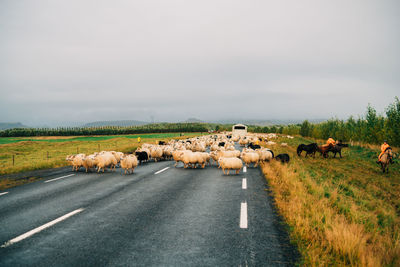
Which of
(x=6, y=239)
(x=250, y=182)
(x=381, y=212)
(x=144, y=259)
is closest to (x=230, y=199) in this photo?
(x=250, y=182)

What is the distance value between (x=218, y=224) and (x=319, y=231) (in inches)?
92.7

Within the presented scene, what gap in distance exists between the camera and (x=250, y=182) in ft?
38.9

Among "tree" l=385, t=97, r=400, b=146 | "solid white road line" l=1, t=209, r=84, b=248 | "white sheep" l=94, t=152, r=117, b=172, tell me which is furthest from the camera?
"tree" l=385, t=97, r=400, b=146

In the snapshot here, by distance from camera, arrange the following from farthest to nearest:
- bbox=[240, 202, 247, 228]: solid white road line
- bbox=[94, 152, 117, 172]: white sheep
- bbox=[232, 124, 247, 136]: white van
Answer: bbox=[232, 124, 247, 136]: white van, bbox=[94, 152, 117, 172]: white sheep, bbox=[240, 202, 247, 228]: solid white road line

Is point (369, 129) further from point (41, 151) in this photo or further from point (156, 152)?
point (41, 151)

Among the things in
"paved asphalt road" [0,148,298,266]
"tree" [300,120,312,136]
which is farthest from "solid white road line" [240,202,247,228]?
"tree" [300,120,312,136]

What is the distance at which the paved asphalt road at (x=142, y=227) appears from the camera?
185 inches

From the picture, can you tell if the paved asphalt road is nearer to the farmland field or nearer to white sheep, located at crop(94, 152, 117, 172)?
white sheep, located at crop(94, 152, 117, 172)

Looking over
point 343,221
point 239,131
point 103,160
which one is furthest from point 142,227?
point 239,131

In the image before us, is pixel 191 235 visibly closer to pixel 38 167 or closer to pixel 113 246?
pixel 113 246

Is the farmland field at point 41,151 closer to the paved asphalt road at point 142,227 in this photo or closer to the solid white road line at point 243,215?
the paved asphalt road at point 142,227

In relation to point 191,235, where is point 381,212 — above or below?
below

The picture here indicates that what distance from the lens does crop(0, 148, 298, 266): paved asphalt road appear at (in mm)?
4688

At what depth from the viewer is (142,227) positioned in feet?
20.5
